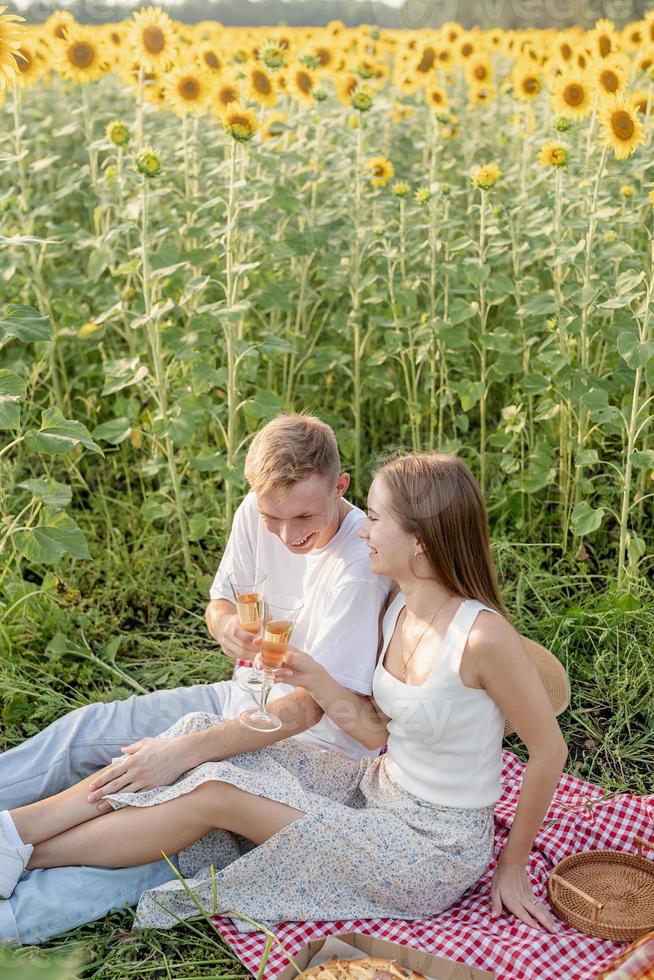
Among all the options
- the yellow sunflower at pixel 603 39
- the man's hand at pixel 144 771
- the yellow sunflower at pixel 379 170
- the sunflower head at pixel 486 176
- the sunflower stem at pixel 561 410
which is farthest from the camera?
the yellow sunflower at pixel 379 170

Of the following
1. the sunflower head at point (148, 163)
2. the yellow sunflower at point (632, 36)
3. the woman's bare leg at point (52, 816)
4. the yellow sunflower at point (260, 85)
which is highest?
the yellow sunflower at point (632, 36)

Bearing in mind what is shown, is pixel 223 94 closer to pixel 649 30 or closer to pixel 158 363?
pixel 158 363

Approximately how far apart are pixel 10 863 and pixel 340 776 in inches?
28.8

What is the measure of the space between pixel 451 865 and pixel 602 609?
1377 millimetres

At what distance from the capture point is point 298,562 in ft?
9.05

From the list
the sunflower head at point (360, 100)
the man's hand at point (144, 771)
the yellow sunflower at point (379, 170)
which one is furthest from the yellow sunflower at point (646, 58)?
the man's hand at point (144, 771)

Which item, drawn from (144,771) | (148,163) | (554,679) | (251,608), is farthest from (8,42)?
(554,679)

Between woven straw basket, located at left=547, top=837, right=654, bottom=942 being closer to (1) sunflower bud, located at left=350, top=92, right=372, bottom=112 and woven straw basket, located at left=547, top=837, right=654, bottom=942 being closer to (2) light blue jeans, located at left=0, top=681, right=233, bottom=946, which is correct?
(2) light blue jeans, located at left=0, top=681, right=233, bottom=946

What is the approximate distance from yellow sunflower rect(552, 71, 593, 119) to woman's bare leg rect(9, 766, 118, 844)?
2979 mm

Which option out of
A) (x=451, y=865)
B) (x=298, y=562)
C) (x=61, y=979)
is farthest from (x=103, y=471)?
(x=61, y=979)

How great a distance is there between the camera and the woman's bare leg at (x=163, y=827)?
2.40m

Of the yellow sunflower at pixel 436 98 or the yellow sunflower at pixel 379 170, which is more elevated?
the yellow sunflower at pixel 436 98

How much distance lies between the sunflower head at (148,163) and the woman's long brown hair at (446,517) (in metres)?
1.62

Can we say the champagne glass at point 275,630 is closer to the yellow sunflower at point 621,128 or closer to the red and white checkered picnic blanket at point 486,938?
the red and white checkered picnic blanket at point 486,938
